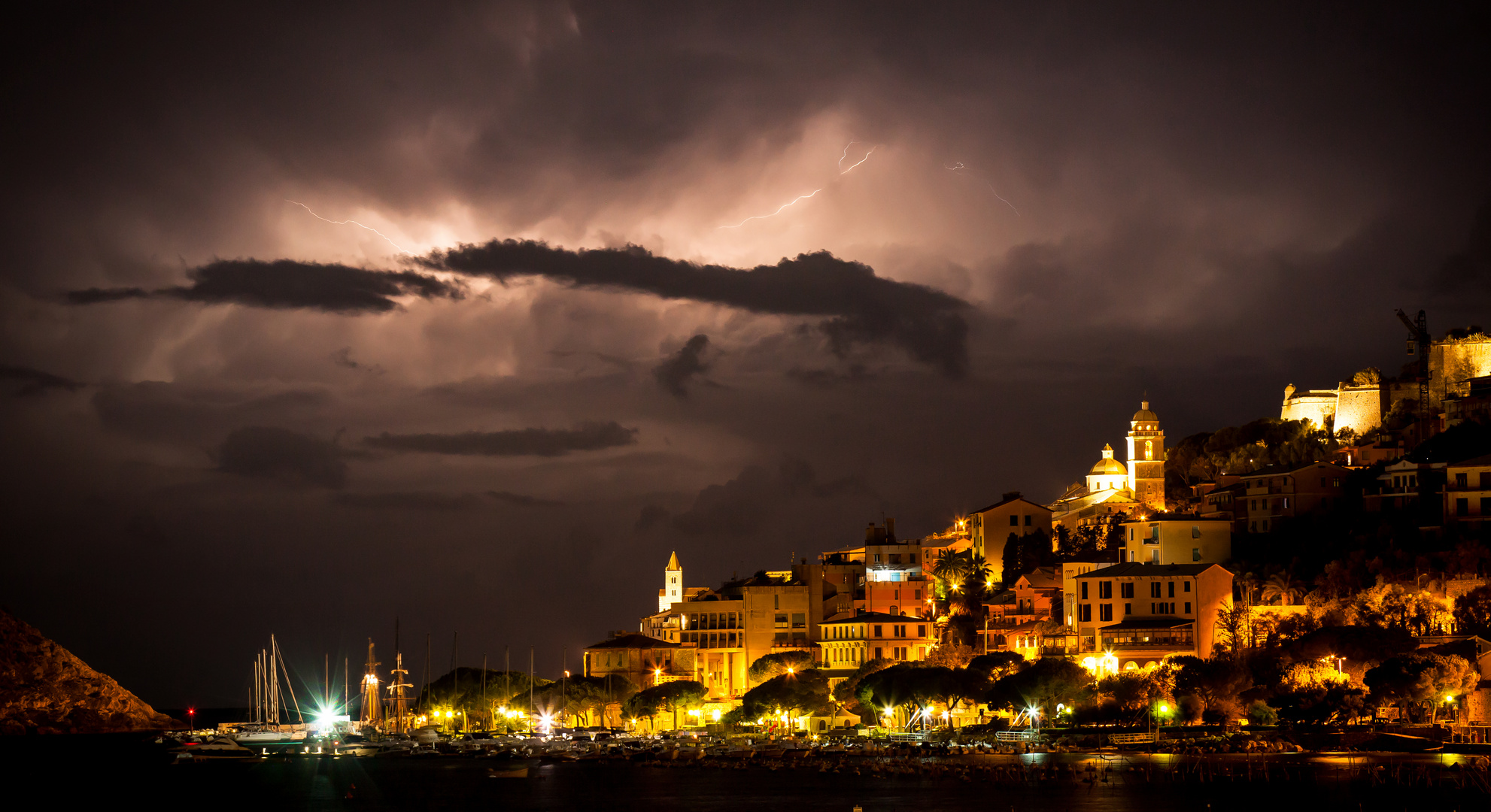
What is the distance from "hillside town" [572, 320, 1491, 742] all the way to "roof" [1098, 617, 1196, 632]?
0.24 meters

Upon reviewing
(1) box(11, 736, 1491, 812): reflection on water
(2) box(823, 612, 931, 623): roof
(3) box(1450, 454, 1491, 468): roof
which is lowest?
(1) box(11, 736, 1491, 812): reflection on water

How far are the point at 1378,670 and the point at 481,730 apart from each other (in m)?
83.2

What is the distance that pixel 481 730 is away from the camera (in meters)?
139

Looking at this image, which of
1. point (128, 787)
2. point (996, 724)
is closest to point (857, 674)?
point (996, 724)

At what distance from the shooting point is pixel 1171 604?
98.8 meters

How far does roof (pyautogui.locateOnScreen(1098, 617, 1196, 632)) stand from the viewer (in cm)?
9700

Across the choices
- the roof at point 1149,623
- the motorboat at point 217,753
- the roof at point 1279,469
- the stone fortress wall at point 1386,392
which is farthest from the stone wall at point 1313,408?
the motorboat at point 217,753

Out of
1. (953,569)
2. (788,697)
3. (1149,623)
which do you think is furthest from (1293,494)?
(788,697)

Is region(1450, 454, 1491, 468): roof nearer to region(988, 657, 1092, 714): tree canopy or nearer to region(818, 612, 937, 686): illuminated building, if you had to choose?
region(988, 657, 1092, 714): tree canopy

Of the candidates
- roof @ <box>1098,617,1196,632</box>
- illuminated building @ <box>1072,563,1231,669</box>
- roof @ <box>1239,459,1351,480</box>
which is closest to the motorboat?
illuminated building @ <box>1072,563,1231,669</box>

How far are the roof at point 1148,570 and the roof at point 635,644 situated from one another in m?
43.3

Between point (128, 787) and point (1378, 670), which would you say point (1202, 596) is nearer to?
point (1378, 670)

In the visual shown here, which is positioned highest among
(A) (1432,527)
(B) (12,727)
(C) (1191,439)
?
(C) (1191,439)

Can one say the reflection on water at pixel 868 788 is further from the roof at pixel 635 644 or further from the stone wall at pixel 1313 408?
the stone wall at pixel 1313 408
